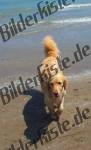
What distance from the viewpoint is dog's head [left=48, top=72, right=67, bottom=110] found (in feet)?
31.5

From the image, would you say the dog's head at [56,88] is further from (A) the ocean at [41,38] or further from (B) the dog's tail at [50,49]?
(A) the ocean at [41,38]

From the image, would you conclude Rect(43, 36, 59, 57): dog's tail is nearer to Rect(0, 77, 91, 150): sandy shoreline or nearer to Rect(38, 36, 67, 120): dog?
Rect(0, 77, 91, 150): sandy shoreline

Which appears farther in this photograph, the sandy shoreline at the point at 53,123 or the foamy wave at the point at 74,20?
the foamy wave at the point at 74,20

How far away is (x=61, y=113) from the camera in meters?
9.99

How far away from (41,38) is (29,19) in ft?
12.4

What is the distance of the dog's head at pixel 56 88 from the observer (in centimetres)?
960

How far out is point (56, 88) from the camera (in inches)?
377

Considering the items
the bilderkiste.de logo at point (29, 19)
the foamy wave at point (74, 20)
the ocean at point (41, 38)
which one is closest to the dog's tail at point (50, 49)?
the ocean at point (41, 38)

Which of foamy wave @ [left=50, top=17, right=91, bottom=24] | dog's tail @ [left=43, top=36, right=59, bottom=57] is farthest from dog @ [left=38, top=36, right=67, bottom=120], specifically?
foamy wave @ [left=50, top=17, right=91, bottom=24]

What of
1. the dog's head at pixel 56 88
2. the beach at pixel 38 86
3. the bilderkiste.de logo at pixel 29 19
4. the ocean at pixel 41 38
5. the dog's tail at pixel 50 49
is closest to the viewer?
the beach at pixel 38 86

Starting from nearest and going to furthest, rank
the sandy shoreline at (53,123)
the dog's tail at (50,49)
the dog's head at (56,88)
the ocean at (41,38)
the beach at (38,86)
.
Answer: the sandy shoreline at (53,123)
the beach at (38,86)
the dog's head at (56,88)
the dog's tail at (50,49)
the ocean at (41,38)

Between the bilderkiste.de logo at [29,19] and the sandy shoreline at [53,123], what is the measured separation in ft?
18.8

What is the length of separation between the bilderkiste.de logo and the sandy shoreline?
572cm

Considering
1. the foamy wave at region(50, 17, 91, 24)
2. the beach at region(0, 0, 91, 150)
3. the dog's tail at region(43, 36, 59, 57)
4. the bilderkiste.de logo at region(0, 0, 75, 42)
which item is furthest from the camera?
the foamy wave at region(50, 17, 91, 24)
